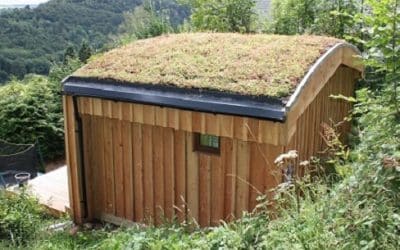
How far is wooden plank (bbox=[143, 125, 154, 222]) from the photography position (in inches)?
258

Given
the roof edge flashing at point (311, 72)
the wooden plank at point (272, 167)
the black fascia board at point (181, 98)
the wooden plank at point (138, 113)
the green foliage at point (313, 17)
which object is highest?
the green foliage at point (313, 17)

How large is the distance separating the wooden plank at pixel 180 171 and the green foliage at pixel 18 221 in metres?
1.92

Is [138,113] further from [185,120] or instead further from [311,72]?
[311,72]

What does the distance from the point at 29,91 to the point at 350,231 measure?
9994 millimetres

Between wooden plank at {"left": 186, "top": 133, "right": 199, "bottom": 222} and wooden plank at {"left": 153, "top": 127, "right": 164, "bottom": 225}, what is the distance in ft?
1.35

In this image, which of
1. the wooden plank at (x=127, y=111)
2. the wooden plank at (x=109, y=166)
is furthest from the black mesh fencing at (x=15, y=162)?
the wooden plank at (x=127, y=111)

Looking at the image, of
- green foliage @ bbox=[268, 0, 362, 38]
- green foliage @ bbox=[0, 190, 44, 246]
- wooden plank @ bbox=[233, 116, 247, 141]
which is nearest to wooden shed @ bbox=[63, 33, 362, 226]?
wooden plank @ bbox=[233, 116, 247, 141]

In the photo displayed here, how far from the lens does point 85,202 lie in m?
7.22

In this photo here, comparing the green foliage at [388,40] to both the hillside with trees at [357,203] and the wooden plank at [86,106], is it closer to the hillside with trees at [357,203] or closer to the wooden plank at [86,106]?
the hillside with trees at [357,203]

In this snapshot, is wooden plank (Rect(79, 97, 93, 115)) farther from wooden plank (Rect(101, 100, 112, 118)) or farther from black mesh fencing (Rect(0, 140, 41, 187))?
black mesh fencing (Rect(0, 140, 41, 187))

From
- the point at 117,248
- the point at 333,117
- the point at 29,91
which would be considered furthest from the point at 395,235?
the point at 29,91

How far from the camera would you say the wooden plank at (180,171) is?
6.32 meters

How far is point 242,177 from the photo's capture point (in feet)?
19.6

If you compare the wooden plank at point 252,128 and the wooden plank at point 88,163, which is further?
the wooden plank at point 88,163
